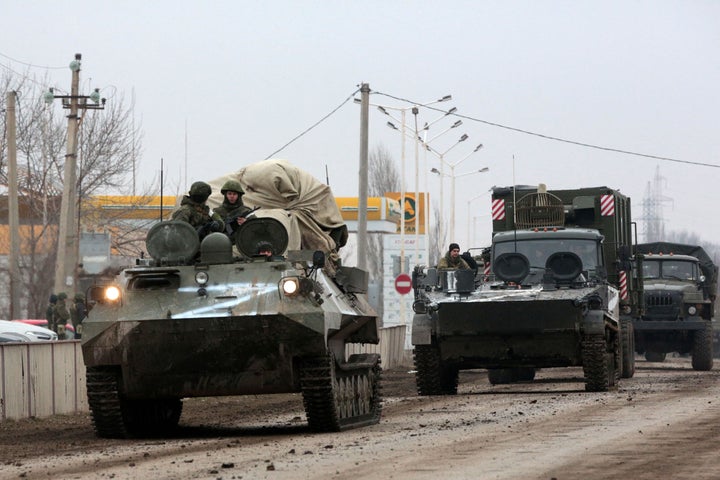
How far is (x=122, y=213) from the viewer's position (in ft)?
193

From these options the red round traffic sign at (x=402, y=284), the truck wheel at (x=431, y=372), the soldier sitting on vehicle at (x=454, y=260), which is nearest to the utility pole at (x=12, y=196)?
the red round traffic sign at (x=402, y=284)

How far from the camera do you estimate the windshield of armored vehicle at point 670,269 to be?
1267 inches

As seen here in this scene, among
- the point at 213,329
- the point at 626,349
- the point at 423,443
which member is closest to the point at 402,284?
the point at 626,349

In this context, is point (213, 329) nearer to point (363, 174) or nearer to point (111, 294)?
point (111, 294)

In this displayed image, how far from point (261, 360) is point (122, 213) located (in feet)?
149

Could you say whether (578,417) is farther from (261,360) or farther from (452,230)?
(452,230)

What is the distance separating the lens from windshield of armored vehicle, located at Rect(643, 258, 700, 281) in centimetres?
3219

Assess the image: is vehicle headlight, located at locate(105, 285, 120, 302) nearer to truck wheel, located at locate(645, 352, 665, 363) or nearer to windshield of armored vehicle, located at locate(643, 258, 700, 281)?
windshield of armored vehicle, located at locate(643, 258, 700, 281)

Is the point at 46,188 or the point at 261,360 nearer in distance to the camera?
the point at 261,360

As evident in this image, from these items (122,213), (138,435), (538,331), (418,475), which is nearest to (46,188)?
(122,213)

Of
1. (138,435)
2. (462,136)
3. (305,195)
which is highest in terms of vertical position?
(462,136)

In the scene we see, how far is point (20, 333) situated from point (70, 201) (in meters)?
10.4

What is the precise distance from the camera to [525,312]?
20156mm

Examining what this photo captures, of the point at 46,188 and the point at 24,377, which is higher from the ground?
the point at 46,188
